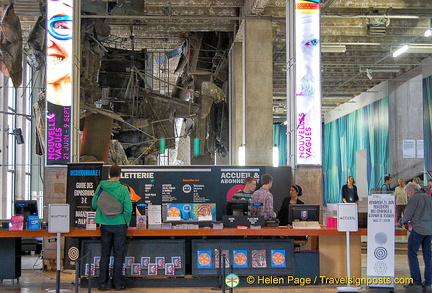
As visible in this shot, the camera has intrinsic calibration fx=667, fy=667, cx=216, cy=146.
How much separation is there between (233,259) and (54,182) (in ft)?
14.1

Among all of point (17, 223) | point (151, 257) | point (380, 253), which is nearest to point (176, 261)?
point (151, 257)

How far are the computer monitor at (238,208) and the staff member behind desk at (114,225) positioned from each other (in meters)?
1.58

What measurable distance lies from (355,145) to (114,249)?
25.1 m

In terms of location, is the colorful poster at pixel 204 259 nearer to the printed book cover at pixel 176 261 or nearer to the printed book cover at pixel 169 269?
the printed book cover at pixel 176 261

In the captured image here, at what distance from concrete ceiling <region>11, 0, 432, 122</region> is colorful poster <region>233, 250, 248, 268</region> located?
7.22 meters

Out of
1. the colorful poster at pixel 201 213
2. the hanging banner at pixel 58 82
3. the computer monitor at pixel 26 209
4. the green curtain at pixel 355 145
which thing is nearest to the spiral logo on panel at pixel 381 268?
the colorful poster at pixel 201 213

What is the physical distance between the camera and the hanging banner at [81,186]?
11.1m

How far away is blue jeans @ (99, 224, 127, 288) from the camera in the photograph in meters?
9.12

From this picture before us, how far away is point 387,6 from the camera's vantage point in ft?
57.8

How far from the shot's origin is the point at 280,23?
18969 millimetres

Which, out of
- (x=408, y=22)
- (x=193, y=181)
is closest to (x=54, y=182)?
(x=193, y=181)

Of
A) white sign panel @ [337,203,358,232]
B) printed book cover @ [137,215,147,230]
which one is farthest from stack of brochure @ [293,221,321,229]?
printed book cover @ [137,215,147,230]

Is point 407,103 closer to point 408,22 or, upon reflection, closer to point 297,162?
point 408,22

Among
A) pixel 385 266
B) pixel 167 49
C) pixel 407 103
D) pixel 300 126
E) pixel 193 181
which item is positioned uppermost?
pixel 167 49
